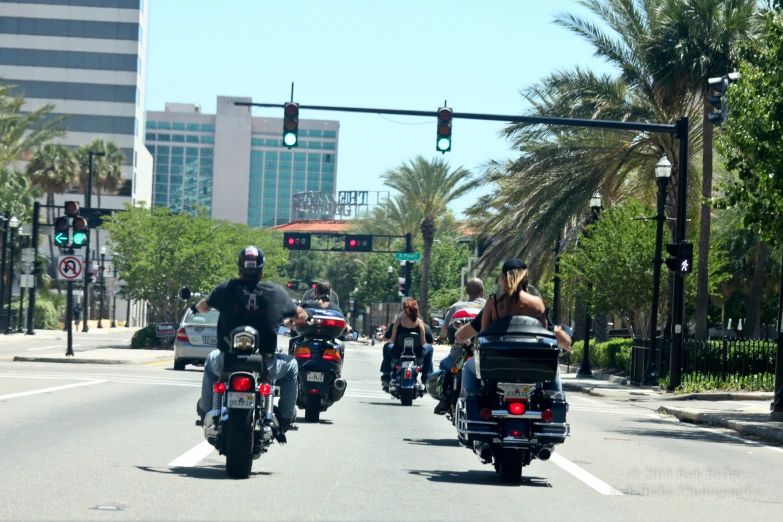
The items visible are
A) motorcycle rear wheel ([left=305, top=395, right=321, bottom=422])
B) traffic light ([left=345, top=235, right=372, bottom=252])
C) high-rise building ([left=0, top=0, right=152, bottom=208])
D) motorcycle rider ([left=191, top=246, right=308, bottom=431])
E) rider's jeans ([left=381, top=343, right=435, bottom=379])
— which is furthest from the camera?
high-rise building ([left=0, top=0, right=152, bottom=208])

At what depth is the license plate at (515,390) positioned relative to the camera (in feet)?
31.4

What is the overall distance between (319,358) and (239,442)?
540 cm

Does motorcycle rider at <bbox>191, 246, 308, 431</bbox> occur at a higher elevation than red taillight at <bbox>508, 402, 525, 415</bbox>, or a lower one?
higher

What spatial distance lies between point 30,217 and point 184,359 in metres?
42.9

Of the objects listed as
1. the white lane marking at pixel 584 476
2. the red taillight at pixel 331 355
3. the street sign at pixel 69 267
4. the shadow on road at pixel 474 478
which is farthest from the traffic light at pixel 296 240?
the shadow on road at pixel 474 478

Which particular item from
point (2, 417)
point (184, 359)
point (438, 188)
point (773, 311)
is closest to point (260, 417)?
point (2, 417)

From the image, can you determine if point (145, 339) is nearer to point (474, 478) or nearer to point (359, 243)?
point (359, 243)

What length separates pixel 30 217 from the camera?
67688mm

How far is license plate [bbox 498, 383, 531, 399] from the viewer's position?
9578 millimetres

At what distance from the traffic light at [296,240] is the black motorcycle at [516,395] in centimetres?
5371

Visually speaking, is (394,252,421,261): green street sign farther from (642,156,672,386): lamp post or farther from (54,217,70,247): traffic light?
(54,217,70,247): traffic light

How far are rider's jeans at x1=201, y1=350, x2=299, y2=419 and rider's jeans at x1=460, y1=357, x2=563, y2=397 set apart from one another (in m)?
1.48

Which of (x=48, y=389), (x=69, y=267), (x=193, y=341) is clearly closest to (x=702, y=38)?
(x=193, y=341)

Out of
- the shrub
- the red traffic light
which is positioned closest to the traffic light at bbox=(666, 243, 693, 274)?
the red traffic light
